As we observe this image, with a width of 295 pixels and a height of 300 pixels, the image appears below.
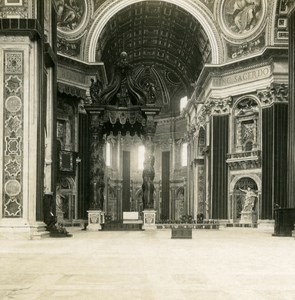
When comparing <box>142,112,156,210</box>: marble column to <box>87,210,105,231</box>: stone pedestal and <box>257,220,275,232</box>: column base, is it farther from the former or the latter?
<box>257,220,275,232</box>: column base

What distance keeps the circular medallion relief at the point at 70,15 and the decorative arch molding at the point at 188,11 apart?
712 millimetres

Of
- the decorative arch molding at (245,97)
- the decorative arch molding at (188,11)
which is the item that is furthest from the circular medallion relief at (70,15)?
the decorative arch molding at (245,97)

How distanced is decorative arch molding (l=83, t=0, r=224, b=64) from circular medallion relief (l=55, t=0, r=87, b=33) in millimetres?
712

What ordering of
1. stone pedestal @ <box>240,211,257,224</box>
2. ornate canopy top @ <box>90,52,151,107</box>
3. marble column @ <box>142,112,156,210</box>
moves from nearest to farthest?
marble column @ <box>142,112,156,210</box> < ornate canopy top @ <box>90,52,151,107</box> < stone pedestal @ <box>240,211,257,224</box>

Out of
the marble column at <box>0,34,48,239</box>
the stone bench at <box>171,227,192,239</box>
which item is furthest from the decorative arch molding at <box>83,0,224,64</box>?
the stone bench at <box>171,227,192,239</box>

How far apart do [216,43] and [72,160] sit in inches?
390

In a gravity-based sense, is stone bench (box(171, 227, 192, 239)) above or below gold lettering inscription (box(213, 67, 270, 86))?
below

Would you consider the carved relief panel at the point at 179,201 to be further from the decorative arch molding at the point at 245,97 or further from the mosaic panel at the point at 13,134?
the mosaic panel at the point at 13,134

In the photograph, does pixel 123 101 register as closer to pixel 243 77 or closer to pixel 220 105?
pixel 220 105

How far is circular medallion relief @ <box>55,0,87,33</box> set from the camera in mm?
29266

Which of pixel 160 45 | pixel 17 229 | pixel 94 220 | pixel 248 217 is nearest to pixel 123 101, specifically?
pixel 94 220

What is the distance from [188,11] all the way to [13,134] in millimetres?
19244

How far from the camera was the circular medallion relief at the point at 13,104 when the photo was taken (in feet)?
46.9

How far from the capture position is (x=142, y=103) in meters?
22.8
